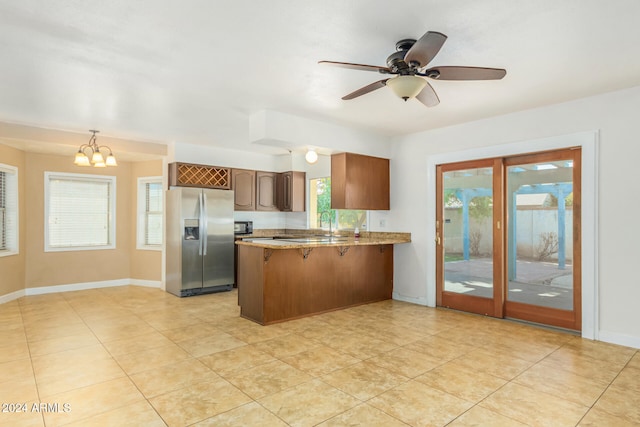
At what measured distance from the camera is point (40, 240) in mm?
6023

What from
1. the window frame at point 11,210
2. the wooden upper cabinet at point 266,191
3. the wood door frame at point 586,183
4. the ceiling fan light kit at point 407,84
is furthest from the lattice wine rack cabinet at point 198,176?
the ceiling fan light kit at point 407,84

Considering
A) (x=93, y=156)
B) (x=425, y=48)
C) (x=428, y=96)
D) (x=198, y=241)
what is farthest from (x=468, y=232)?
(x=93, y=156)

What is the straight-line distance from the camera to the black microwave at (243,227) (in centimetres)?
701

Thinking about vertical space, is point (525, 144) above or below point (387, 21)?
below

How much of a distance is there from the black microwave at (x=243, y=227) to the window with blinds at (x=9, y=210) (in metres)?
3.31

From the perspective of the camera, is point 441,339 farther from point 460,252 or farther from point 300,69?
point 300,69

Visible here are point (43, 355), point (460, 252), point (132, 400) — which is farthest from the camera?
point (460, 252)

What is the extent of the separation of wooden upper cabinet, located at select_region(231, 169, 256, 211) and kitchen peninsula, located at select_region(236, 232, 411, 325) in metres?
2.19

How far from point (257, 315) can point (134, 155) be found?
3640 millimetres

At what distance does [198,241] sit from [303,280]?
7.47 ft

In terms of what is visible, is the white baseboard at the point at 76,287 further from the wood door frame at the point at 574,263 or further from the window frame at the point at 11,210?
the wood door frame at the point at 574,263

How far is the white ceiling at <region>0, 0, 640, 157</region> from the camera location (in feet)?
7.27

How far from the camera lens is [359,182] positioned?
17.5 feet

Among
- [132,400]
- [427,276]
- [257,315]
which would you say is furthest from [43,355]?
[427,276]
